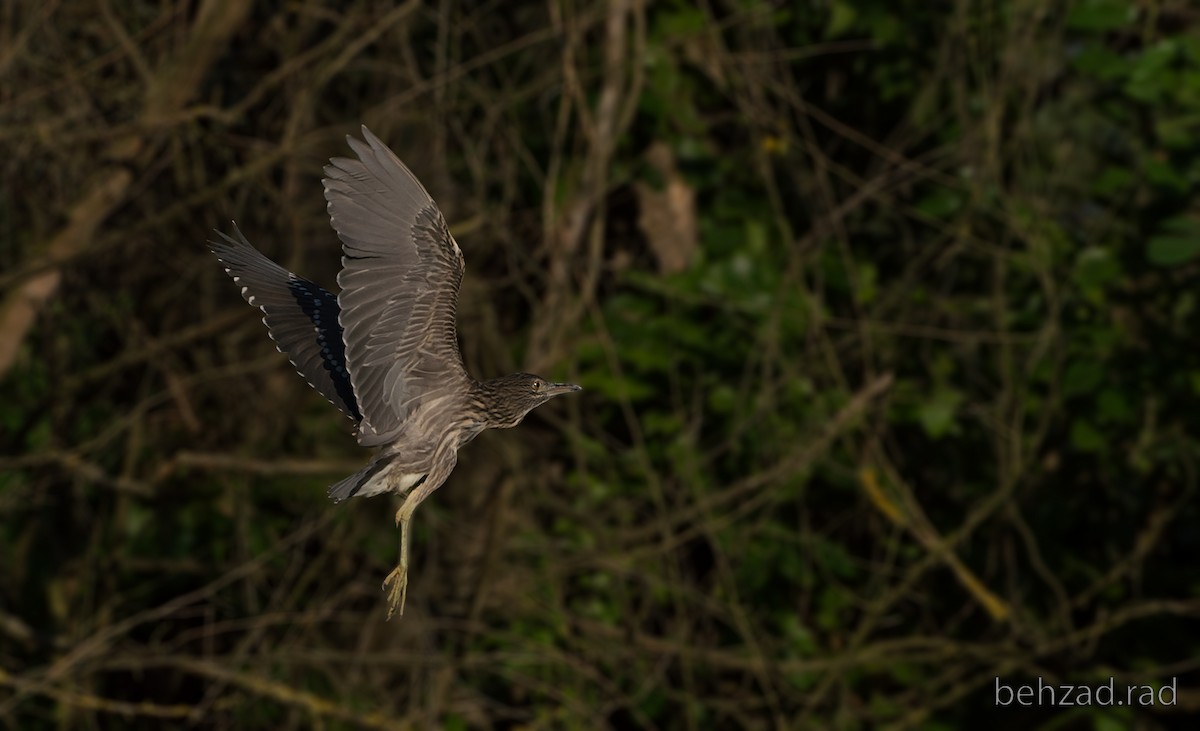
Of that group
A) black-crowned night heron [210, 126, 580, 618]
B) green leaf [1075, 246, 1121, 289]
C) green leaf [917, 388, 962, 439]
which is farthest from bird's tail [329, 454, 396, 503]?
green leaf [1075, 246, 1121, 289]

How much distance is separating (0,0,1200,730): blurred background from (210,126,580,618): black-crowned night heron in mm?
2677

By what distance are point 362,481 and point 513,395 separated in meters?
0.43

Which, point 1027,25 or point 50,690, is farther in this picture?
point 1027,25

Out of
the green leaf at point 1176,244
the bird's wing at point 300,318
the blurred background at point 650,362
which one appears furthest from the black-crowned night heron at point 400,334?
the green leaf at point 1176,244

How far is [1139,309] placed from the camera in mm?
6680

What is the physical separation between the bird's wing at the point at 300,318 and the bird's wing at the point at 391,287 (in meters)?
0.41

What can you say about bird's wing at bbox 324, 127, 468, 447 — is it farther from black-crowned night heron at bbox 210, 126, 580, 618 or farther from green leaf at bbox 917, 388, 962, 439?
green leaf at bbox 917, 388, 962, 439

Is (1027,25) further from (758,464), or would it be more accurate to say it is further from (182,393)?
(182,393)

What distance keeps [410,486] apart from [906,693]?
4105 mm

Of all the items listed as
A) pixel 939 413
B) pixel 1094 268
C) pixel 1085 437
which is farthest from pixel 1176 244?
pixel 939 413

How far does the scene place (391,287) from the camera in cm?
299

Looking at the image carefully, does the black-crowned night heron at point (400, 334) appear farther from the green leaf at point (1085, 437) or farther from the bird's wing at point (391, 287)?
the green leaf at point (1085, 437)

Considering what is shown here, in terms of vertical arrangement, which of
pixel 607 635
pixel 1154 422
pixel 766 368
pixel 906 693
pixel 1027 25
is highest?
pixel 1027 25

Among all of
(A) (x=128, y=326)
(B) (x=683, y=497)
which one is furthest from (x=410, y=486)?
(A) (x=128, y=326)
